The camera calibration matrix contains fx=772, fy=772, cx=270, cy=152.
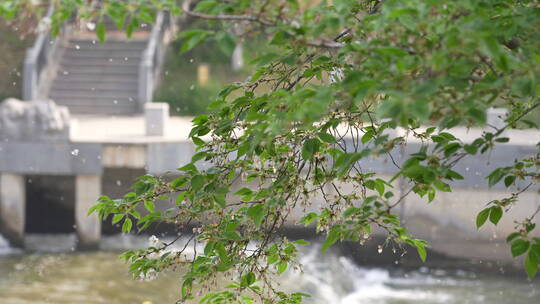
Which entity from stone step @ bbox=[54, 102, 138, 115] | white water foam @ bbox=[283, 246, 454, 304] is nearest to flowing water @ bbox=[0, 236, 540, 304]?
white water foam @ bbox=[283, 246, 454, 304]

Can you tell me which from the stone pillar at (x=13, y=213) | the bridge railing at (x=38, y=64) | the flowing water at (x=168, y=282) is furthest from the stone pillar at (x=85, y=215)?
the bridge railing at (x=38, y=64)

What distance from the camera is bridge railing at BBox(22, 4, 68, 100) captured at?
57.1 feet

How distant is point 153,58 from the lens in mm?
18859

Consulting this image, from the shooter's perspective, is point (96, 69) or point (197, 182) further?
point (96, 69)

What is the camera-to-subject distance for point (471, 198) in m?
13.2

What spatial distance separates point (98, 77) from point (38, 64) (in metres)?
1.46

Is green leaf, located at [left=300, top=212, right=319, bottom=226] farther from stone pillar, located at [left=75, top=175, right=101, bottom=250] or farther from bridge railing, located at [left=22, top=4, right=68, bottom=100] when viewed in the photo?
bridge railing, located at [left=22, top=4, right=68, bottom=100]

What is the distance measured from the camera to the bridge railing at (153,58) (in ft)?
58.1

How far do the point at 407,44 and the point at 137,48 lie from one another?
59.6ft

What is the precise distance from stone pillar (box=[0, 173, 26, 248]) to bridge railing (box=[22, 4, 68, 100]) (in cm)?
468

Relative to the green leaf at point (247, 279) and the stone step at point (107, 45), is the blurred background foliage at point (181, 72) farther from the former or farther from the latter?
the green leaf at point (247, 279)

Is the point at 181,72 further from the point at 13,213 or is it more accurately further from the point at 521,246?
the point at 521,246

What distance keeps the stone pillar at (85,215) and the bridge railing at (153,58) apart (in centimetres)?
504

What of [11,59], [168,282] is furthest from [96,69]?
[168,282]
